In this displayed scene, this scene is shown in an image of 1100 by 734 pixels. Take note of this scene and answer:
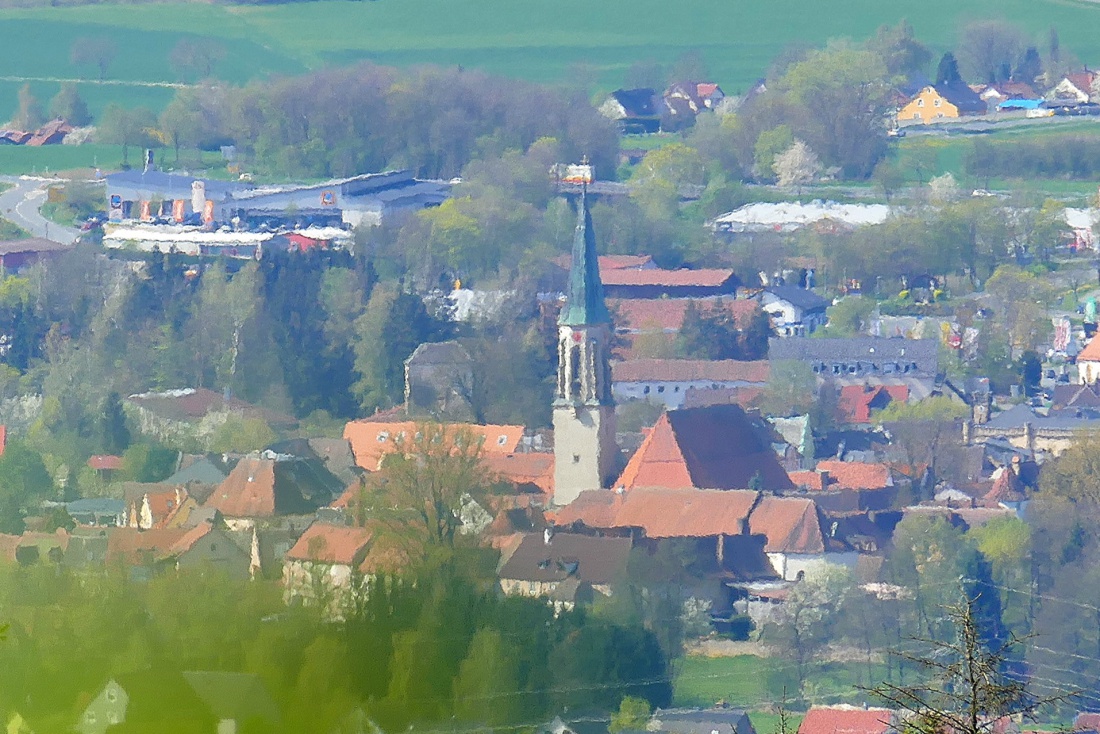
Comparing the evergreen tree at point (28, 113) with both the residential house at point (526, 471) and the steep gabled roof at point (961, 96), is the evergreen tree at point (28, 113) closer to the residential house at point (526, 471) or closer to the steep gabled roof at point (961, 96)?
the steep gabled roof at point (961, 96)

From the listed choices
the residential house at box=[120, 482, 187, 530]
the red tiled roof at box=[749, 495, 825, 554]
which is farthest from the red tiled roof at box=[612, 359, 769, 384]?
the residential house at box=[120, 482, 187, 530]

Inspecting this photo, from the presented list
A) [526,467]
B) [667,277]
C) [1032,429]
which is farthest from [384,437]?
[667,277]

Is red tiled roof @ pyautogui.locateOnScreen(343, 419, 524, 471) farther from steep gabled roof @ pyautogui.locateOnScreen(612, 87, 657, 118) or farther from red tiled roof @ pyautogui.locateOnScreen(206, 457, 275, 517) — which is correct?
steep gabled roof @ pyautogui.locateOnScreen(612, 87, 657, 118)

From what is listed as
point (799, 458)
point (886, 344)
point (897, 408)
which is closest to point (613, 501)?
point (799, 458)

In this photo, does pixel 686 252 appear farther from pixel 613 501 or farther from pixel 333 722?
pixel 333 722

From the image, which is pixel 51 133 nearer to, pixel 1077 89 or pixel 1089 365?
pixel 1077 89

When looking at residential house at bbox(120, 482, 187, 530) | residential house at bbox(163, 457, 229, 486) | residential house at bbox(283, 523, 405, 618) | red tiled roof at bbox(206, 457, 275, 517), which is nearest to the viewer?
residential house at bbox(283, 523, 405, 618)
